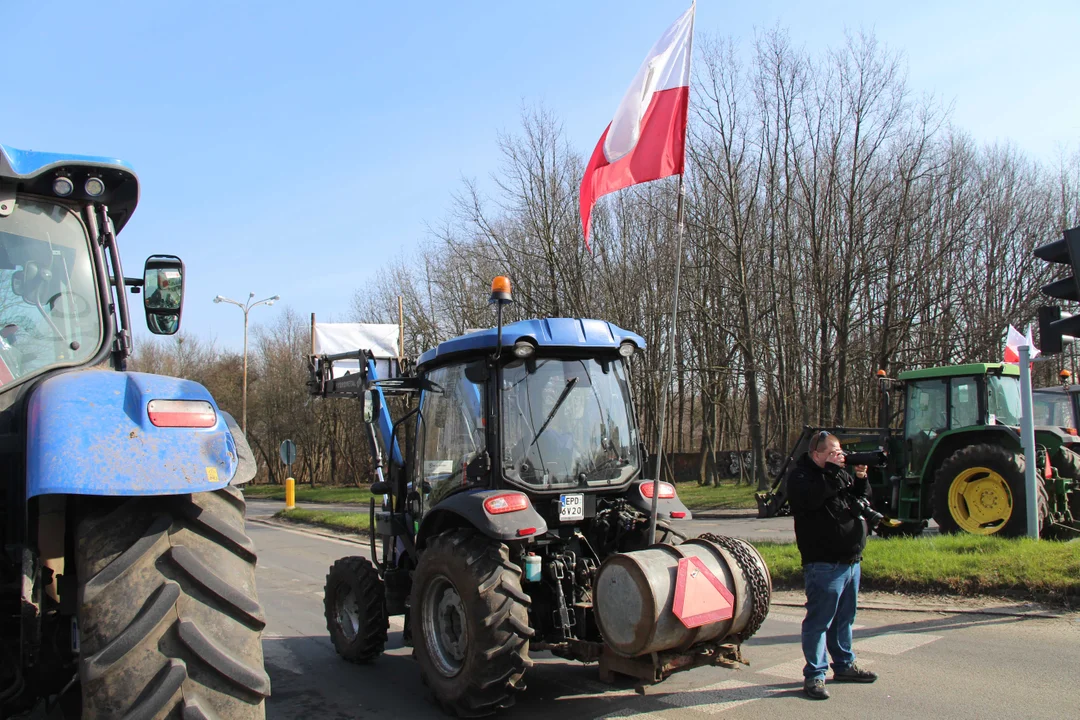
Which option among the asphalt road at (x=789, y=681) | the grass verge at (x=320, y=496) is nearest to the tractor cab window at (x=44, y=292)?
the asphalt road at (x=789, y=681)

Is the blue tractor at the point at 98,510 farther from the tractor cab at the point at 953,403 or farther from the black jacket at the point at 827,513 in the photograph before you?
the tractor cab at the point at 953,403

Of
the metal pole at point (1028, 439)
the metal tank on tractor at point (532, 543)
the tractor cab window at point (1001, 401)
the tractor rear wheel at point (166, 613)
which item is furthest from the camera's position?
the tractor cab window at point (1001, 401)

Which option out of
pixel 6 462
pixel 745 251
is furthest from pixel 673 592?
pixel 745 251

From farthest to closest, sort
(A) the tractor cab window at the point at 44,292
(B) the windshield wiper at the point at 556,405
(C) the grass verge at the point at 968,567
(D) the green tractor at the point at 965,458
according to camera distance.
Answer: (D) the green tractor at the point at 965,458
(C) the grass verge at the point at 968,567
(B) the windshield wiper at the point at 556,405
(A) the tractor cab window at the point at 44,292

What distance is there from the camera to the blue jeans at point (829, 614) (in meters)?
5.44

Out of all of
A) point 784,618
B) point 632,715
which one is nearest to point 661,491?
point 632,715

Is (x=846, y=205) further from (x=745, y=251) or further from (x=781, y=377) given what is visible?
(x=781, y=377)

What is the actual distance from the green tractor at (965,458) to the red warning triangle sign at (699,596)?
6.34 meters

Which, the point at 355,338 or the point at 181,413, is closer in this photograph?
the point at 181,413

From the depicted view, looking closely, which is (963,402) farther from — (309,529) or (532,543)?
(309,529)

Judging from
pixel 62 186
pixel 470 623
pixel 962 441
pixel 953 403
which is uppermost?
pixel 62 186

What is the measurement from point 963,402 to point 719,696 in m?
8.44

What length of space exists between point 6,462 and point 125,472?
0.91 metres

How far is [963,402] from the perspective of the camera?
12.0 metres
